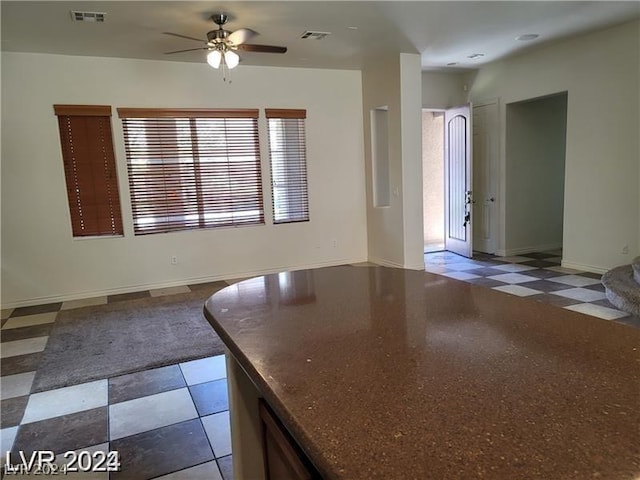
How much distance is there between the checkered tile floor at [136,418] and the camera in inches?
87.7

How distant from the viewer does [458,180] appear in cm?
702

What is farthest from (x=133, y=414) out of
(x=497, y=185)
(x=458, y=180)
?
(x=497, y=185)

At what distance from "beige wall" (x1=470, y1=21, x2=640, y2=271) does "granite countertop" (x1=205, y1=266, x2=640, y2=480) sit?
14.9 ft

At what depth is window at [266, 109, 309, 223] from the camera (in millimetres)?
6125

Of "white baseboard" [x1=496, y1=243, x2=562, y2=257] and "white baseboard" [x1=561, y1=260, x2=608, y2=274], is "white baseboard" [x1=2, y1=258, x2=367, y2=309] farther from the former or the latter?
"white baseboard" [x1=561, y1=260, x2=608, y2=274]

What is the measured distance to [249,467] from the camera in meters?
1.66

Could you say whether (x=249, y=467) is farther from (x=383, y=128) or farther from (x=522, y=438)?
(x=383, y=128)

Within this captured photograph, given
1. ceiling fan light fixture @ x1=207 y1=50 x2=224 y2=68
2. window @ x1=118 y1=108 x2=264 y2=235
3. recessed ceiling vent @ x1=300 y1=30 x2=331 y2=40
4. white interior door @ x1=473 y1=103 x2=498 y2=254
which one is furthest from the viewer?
white interior door @ x1=473 y1=103 x2=498 y2=254

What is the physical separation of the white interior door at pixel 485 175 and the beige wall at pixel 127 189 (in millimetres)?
1980

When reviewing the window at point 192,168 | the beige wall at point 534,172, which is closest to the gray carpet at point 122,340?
the window at point 192,168

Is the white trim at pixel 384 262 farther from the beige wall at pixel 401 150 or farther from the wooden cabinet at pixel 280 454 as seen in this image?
the wooden cabinet at pixel 280 454

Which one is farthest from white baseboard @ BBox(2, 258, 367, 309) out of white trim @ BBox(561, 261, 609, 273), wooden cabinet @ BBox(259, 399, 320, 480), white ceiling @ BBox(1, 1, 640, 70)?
wooden cabinet @ BBox(259, 399, 320, 480)

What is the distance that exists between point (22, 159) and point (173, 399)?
3.72m

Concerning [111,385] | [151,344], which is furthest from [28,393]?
[151,344]
